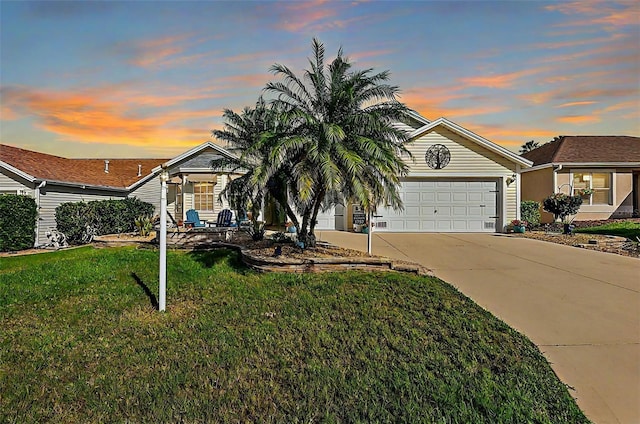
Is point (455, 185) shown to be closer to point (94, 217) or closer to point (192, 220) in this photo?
point (192, 220)

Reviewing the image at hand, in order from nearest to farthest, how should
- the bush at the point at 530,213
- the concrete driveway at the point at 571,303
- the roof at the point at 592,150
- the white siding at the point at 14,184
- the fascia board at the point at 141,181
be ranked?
the concrete driveway at the point at 571,303 → the white siding at the point at 14,184 → the bush at the point at 530,213 → the roof at the point at 592,150 → the fascia board at the point at 141,181

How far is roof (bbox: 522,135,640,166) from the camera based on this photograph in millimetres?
19253

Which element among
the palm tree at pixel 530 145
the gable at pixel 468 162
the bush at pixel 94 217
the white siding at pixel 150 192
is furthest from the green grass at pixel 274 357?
the palm tree at pixel 530 145

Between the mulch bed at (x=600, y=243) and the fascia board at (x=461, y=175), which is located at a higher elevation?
the fascia board at (x=461, y=175)

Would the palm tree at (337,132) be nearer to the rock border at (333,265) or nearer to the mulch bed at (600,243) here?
the rock border at (333,265)

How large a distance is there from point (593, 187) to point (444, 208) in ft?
30.7

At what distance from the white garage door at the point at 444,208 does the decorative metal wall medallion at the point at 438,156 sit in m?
0.77

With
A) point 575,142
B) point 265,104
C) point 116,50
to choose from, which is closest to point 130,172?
point 116,50

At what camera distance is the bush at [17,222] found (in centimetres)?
1253

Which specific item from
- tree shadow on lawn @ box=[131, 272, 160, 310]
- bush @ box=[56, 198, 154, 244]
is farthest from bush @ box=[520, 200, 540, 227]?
bush @ box=[56, 198, 154, 244]

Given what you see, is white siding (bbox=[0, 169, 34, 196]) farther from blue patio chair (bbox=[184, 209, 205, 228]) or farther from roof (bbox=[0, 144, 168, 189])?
blue patio chair (bbox=[184, 209, 205, 228])

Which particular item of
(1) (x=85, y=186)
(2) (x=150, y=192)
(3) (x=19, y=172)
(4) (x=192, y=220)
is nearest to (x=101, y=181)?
(1) (x=85, y=186)

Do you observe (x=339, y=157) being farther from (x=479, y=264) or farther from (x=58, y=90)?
(x=58, y=90)

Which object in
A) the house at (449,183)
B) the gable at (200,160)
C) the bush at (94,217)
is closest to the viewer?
the bush at (94,217)
